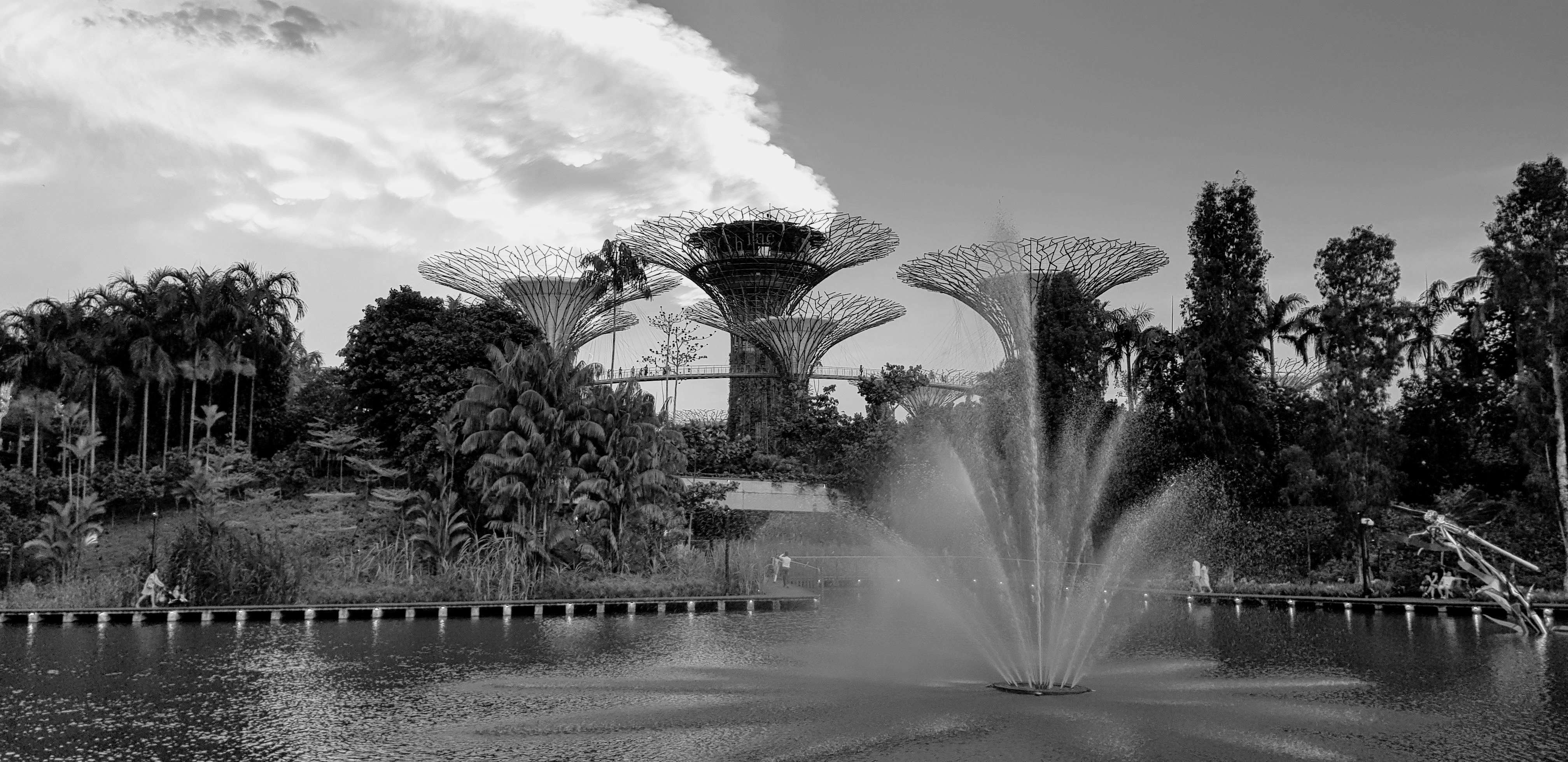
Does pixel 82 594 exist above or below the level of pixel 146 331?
below

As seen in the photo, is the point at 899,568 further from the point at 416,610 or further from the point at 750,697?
the point at 750,697

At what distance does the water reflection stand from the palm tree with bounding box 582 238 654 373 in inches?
1439

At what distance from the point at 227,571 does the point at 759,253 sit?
35014 mm

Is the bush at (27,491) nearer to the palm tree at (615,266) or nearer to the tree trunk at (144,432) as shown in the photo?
the tree trunk at (144,432)

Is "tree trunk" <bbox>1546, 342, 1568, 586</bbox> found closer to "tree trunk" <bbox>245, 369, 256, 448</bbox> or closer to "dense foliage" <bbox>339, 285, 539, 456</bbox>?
"dense foliage" <bbox>339, 285, 539, 456</bbox>

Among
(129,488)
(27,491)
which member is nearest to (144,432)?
(129,488)

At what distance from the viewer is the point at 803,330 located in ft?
193

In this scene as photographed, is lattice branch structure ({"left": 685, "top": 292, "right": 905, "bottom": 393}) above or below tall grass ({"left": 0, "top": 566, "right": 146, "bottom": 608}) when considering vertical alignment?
above

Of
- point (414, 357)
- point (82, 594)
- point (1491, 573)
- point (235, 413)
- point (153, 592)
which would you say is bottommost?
point (82, 594)

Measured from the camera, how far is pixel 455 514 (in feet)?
107

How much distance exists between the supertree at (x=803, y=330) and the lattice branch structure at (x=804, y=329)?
0.02 m

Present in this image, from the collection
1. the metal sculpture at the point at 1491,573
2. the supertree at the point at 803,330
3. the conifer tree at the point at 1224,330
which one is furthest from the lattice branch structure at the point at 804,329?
the metal sculpture at the point at 1491,573

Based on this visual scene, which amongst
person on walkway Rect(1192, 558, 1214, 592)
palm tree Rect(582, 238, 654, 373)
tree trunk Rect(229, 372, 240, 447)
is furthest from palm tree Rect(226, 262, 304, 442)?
person on walkway Rect(1192, 558, 1214, 592)

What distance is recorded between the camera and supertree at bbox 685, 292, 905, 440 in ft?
191
